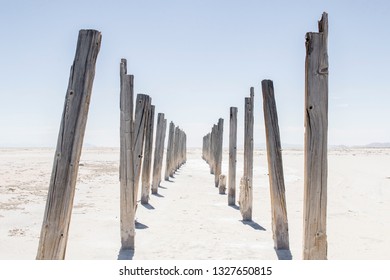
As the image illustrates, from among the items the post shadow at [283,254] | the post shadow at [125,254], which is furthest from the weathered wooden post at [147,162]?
the post shadow at [283,254]

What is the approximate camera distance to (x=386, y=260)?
549cm

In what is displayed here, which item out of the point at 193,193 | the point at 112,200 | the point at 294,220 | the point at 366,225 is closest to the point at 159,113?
the point at 193,193

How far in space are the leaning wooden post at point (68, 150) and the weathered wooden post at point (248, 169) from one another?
5237 mm

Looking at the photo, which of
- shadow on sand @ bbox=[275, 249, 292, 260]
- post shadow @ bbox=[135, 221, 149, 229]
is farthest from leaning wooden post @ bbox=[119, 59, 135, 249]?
shadow on sand @ bbox=[275, 249, 292, 260]

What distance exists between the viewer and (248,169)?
28.9 ft

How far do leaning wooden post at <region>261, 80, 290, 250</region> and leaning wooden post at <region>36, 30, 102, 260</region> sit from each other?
10.6 ft

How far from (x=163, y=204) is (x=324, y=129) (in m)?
7.62

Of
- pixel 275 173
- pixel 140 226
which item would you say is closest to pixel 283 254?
pixel 275 173

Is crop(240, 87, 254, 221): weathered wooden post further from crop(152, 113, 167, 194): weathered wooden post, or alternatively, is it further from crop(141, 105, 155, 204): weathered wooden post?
crop(152, 113, 167, 194): weathered wooden post

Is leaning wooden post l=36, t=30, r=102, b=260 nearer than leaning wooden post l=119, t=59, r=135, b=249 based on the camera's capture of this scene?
Yes

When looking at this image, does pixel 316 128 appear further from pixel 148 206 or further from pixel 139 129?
pixel 148 206

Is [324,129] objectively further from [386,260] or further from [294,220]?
[294,220]

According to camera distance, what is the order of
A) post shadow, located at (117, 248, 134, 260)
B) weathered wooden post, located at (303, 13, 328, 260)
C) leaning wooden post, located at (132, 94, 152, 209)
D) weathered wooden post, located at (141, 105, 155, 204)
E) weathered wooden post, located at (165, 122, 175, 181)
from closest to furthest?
weathered wooden post, located at (303, 13, 328, 260), post shadow, located at (117, 248, 134, 260), leaning wooden post, located at (132, 94, 152, 209), weathered wooden post, located at (141, 105, 155, 204), weathered wooden post, located at (165, 122, 175, 181)

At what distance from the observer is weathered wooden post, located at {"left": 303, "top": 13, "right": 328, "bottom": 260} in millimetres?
4062
